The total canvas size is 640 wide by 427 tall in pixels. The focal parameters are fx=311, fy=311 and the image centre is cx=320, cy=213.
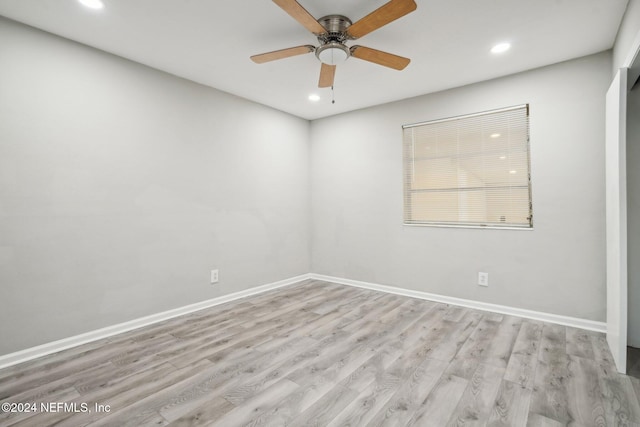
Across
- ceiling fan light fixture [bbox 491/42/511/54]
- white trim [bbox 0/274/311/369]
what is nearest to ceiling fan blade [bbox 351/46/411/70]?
ceiling fan light fixture [bbox 491/42/511/54]

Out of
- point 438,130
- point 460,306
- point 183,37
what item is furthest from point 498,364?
point 183,37

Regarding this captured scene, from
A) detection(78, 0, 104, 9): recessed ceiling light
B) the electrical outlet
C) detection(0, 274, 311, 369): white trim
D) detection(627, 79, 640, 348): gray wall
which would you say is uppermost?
detection(78, 0, 104, 9): recessed ceiling light

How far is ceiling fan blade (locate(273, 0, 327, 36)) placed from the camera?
1.75m

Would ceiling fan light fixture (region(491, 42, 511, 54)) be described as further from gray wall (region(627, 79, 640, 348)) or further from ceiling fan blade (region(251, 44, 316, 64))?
ceiling fan blade (region(251, 44, 316, 64))

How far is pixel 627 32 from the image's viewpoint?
216 centimetres

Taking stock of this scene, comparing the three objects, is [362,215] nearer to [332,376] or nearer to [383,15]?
[332,376]

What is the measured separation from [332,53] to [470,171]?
6.90ft

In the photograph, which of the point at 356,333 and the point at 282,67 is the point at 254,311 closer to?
the point at 356,333

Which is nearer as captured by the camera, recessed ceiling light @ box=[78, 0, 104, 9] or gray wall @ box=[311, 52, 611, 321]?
recessed ceiling light @ box=[78, 0, 104, 9]

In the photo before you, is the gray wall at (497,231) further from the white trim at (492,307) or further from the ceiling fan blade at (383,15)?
the ceiling fan blade at (383,15)

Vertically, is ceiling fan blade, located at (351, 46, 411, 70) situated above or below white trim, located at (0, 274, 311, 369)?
above

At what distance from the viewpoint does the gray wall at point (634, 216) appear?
2.45 metres

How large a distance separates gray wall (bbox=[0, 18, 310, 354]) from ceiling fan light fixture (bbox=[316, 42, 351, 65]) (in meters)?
1.70

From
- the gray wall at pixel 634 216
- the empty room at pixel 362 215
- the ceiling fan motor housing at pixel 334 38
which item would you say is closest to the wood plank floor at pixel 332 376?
the empty room at pixel 362 215
